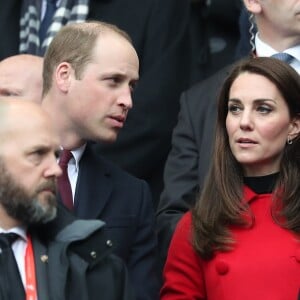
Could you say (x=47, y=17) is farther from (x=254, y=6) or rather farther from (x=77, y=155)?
(x=77, y=155)

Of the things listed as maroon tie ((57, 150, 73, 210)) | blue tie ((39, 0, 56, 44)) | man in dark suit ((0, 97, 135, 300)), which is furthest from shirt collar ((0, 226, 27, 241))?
blue tie ((39, 0, 56, 44))

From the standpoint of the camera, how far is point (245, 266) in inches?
236

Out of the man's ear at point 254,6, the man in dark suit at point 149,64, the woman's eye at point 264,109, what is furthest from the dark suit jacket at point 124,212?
the man's ear at point 254,6

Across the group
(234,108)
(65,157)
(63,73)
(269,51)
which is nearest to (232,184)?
(234,108)

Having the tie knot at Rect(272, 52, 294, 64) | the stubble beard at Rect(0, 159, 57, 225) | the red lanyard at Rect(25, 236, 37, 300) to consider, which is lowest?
the red lanyard at Rect(25, 236, 37, 300)

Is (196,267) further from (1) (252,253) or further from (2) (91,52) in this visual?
(2) (91,52)

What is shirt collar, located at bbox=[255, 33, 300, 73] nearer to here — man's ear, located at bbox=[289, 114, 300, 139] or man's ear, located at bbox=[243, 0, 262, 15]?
man's ear, located at bbox=[243, 0, 262, 15]

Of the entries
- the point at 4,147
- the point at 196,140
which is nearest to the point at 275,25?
the point at 196,140

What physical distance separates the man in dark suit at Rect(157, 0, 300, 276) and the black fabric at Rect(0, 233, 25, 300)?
49.4 inches

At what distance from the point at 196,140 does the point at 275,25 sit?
28.0 inches

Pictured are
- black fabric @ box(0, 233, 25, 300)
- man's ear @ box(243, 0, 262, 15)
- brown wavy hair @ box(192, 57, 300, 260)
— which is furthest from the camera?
man's ear @ box(243, 0, 262, 15)

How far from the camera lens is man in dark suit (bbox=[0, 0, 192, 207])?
7539 mm

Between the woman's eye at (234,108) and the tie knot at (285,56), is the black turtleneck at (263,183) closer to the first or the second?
the woman's eye at (234,108)

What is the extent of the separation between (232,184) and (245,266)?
427mm
